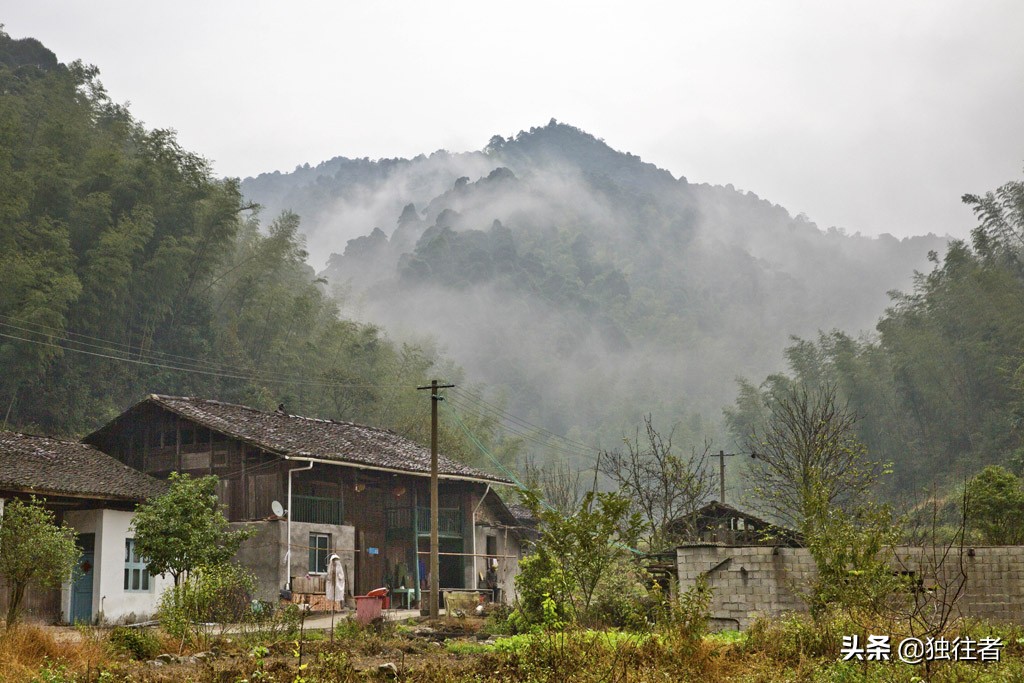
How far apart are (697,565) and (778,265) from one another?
180086 millimetres

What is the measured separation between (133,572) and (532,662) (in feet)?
54.9

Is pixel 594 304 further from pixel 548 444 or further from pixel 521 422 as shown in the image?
pixel 548 444

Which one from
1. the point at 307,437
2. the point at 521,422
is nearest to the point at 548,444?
the point at 521,422

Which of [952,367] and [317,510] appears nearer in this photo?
[317,510]

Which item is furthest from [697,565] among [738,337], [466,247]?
[738,337]

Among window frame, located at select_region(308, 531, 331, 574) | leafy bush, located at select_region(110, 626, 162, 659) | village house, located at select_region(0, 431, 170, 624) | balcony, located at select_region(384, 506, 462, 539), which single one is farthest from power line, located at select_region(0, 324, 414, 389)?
leafy bush, located at select_region(110, 626, 162, 659)

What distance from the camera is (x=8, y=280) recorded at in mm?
33031

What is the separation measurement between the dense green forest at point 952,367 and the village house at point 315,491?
33.5m

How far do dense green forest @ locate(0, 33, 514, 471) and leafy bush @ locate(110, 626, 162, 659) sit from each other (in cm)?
2232

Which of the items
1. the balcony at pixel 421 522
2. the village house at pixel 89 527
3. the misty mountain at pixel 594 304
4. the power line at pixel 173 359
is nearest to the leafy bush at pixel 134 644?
the village house at pixel 89 527

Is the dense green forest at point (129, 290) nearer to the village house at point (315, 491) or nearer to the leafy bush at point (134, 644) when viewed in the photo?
the village house at point (315, 491)

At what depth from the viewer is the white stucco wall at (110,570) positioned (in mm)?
22938

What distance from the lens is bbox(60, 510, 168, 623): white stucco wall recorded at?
75.3ft

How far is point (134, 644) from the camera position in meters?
13.5
